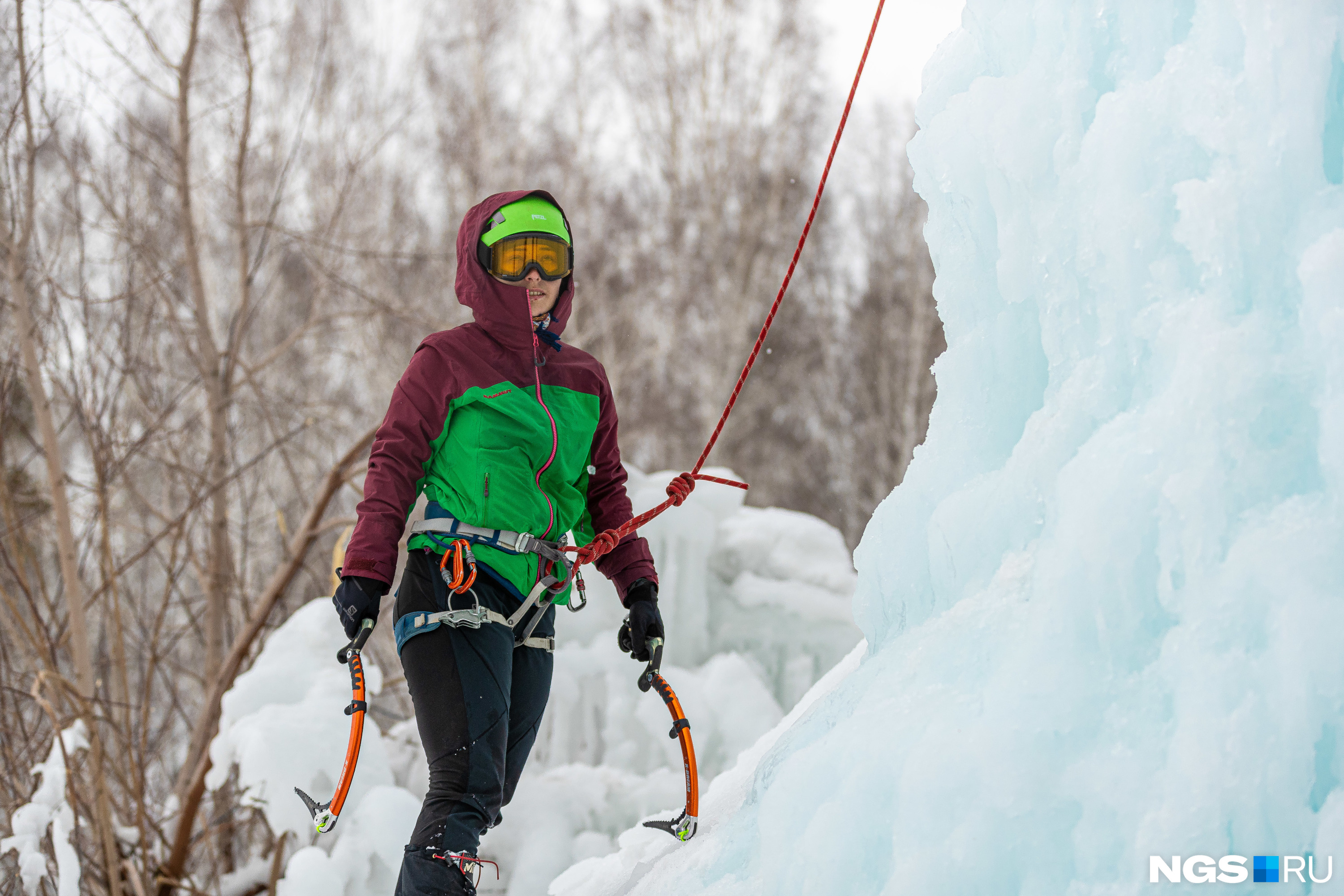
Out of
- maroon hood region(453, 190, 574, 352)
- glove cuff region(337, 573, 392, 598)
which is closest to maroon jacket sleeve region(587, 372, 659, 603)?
maroon hood region(453, 190, 574, 352)

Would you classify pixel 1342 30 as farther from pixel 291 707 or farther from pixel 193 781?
pixel 193 781

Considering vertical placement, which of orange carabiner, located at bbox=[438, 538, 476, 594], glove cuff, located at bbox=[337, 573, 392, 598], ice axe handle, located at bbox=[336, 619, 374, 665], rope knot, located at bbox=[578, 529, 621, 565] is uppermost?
rope knot, located at bbox=[578, 529, 621, 565]

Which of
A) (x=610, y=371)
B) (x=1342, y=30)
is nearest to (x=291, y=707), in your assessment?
(x=1342, y=30)

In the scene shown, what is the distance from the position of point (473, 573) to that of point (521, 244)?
2.07ft

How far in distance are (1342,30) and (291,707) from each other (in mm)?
3259

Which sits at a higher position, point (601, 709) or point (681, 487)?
point (601, 709)

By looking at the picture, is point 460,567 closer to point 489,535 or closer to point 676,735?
point 489,535

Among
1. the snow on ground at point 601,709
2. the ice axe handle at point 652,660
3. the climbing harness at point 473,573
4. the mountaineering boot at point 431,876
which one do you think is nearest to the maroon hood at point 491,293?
the climbing harness at point 473,573

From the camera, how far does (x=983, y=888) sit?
136 centimetres

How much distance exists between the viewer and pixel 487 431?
1878mm

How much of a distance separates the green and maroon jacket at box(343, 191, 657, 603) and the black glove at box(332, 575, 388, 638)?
0.6 inches

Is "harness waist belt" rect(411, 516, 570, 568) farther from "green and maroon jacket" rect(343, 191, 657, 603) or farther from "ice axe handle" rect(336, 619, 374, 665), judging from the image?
"ice axe handle" rect(336, 619, 374, 665)

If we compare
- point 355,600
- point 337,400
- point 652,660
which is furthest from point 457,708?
point 337,400

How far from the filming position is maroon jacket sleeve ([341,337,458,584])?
1764 mm
